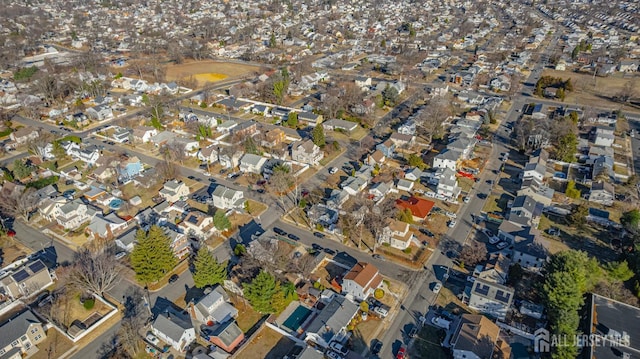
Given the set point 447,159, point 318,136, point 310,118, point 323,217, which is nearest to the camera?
point 323,217

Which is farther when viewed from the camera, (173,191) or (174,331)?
(173,191)

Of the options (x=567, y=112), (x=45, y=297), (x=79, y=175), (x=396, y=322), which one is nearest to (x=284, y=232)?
(x=396, y=322)

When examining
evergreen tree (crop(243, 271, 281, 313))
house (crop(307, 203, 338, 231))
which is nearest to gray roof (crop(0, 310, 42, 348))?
evergreen tree (crop(243, 271, 281, 313))

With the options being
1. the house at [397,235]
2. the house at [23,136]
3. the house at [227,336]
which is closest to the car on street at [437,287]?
the house at [397,235]

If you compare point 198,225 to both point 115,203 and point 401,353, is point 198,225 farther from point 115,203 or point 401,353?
point 401,353

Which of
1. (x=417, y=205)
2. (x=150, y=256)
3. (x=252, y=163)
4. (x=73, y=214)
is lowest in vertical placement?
(x=417, y=205)

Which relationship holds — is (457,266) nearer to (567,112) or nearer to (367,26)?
(567,112)

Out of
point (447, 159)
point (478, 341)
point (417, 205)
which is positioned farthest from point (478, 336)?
point (447, 159)
